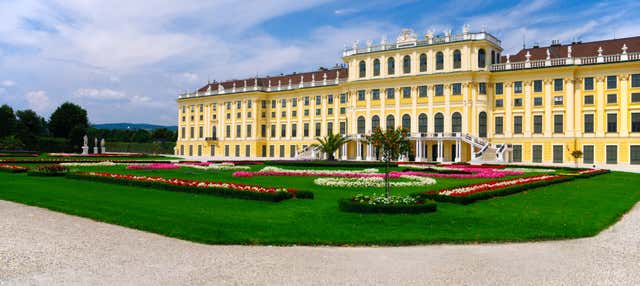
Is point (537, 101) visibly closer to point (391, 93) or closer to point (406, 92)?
point (406, 92)

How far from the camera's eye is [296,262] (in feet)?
29.3

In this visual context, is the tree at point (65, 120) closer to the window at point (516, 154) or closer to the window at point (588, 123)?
the window at point (516, 154)

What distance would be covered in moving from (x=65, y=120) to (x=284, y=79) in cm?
4548

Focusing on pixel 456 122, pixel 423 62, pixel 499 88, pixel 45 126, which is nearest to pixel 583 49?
pixel 499 88

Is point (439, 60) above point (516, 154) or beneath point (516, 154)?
above

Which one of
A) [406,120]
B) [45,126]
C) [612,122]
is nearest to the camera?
[612,122]

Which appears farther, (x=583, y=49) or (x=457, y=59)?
(x=457, y=59)

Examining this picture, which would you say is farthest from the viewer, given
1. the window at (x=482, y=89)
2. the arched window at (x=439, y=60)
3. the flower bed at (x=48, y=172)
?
the arched window at (x=439, y=60)

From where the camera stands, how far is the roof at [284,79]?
251ft

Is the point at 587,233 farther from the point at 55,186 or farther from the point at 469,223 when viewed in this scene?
the point at 55,186

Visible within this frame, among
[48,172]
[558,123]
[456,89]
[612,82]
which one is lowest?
[48,172]

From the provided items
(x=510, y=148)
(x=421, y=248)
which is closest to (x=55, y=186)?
(x=421, y=248)

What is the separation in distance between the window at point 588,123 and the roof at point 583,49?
731 cm

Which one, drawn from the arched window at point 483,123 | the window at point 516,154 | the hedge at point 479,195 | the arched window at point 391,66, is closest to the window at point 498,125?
the arched window at point 483,123
